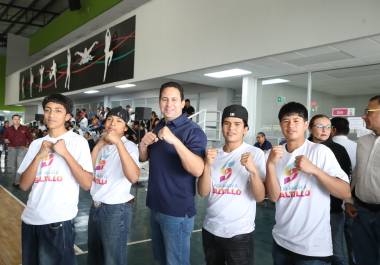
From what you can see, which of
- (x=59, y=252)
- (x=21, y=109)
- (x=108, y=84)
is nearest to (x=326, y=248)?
(x=59, y=252)

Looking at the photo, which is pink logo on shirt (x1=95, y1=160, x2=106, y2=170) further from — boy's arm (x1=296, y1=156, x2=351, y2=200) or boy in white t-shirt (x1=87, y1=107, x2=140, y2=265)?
boy's arm (x1=296, y1=156, x2=351, y2=200)

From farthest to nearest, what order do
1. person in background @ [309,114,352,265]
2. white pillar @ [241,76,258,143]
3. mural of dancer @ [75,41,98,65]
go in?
mural of dancer @ [75,41,98,65] → white pillar @ [241,76,258,143] → person in background @ [309,114,352,265]

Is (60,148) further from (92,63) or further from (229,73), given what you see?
(92,63)

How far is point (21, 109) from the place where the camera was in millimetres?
22625

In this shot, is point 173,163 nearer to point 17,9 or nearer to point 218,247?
point 218,247

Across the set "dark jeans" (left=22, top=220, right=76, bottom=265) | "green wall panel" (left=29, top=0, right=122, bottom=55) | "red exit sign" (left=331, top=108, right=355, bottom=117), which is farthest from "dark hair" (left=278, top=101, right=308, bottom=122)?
"green wall panel" (left=29, top=0, right=122, bottom=55)

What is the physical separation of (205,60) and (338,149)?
403 centimetres

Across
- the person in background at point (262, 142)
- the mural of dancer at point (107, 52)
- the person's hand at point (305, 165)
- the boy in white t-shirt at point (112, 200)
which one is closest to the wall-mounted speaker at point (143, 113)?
the person in background at point (262, 142)

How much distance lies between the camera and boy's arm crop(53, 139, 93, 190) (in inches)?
71.9

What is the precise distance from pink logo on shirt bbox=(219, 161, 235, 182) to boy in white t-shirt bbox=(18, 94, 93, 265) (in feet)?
2.69

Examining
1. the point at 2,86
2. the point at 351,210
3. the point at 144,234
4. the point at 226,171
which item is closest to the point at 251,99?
the point at 144,234

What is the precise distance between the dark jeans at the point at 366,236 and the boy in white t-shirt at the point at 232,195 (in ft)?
2.78

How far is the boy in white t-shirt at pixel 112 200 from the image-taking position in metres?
2.19

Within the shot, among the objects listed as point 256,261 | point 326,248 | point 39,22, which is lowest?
point 256,261
